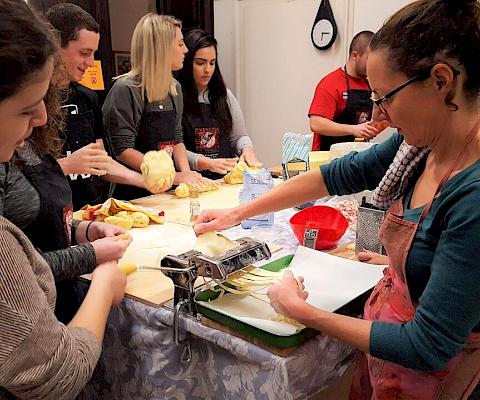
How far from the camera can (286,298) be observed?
3.17 ft

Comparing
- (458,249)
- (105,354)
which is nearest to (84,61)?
(105,354)

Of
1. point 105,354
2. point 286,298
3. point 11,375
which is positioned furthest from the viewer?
point 105,354

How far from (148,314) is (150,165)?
39.6 inches

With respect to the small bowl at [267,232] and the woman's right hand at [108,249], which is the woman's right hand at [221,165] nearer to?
the small bowl at [267,232]

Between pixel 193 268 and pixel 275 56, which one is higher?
pixel 275 56

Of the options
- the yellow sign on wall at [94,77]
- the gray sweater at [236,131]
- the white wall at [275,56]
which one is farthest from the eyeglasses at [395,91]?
the white wall at [275,56]

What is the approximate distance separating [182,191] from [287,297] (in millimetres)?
1315

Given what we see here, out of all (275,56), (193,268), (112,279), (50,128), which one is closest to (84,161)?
(50,128)

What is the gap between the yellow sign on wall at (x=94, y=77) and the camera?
9.66ft

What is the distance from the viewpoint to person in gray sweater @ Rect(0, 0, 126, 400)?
2.31 feet

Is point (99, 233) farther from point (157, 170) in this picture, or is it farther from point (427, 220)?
point (427, 220)

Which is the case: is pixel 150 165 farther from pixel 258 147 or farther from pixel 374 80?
pixel 258 147

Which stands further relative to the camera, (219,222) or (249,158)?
(249,158)

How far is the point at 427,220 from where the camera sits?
2.86ft
